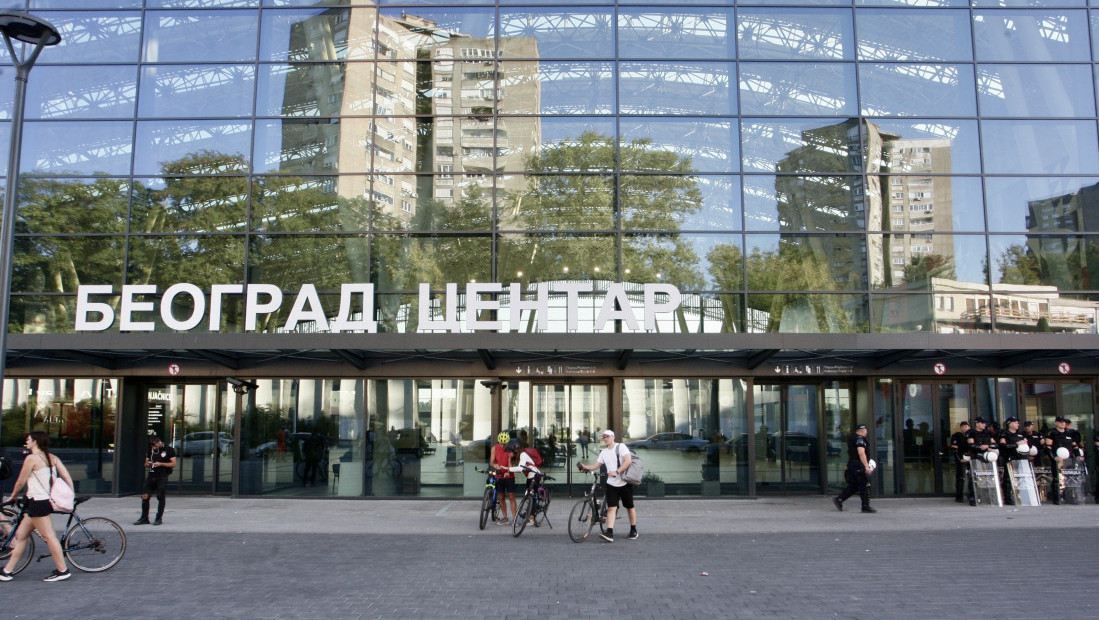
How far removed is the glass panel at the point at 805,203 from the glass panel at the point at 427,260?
6.32 m

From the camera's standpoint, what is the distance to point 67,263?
19.8 m

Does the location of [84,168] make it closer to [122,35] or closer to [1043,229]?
[122,35]

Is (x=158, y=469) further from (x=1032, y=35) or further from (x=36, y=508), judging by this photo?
(x=1032, y=35)

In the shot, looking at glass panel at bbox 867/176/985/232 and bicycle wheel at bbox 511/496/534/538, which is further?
glass panel at bbox 867/176/985/232

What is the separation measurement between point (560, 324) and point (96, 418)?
11.0 meters

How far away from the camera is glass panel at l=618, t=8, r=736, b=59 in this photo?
66.5ft

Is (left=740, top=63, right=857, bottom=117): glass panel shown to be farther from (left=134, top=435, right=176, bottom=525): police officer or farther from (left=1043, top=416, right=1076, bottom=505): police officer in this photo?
(left=134, top=435, right=176, bottom=525): police officer

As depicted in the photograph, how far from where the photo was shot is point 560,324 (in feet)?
62.3

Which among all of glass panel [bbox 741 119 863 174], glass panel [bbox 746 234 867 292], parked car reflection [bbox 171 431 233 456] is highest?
glass panel [bbox 741 119 863 174]

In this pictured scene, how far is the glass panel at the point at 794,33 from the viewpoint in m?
20.3

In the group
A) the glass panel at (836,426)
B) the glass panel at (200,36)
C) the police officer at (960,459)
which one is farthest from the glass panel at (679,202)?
the glass panel at (200,36)

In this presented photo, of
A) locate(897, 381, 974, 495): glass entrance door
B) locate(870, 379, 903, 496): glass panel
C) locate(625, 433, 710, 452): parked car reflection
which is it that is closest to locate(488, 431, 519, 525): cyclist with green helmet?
locate(625, 433, 710, 452): parked car reflection

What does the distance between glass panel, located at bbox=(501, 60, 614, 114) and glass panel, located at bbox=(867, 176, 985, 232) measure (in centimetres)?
674

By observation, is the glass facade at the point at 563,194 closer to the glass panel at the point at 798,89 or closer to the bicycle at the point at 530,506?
the glass panel at the point at 798,89
